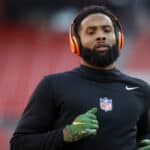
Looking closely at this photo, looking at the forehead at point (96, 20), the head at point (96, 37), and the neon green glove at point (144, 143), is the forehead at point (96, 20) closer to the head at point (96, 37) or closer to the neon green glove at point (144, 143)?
the head at point (96, 37)

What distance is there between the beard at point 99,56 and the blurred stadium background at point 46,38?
17.7ft

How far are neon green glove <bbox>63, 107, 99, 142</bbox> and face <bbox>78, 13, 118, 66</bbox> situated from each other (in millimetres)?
219

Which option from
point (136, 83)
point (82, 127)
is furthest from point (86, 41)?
point (82, 127)

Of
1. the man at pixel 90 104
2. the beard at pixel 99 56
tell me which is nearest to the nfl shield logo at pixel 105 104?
the man at pixel 90 104

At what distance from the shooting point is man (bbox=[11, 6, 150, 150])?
1678 mm

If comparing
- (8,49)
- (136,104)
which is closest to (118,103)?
(136,104)

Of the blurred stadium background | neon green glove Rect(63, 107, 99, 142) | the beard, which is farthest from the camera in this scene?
the blurred stadium background

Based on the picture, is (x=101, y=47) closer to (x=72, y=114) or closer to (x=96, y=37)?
(x=96, y=37)

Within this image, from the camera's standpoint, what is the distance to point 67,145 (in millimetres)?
1709

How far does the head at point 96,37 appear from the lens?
1.79 meters

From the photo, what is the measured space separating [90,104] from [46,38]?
724 cm

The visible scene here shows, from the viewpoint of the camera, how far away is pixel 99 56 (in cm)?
179

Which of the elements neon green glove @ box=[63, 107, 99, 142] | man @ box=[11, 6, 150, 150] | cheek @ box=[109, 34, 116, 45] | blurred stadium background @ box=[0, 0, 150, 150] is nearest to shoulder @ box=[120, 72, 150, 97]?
man @ box=[11, 6, 150, 150]

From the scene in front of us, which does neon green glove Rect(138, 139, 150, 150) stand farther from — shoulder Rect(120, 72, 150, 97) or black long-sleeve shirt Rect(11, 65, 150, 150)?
shoulder Rect(120, 72, 150, 97)
